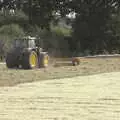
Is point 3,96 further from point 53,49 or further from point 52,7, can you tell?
point 52,7

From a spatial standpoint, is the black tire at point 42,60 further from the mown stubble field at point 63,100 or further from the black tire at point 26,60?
the mown stubble field at point 63,100

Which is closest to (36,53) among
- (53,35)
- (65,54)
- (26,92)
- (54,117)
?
(26,92)

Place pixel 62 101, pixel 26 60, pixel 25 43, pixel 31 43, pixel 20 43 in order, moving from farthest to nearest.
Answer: pixel 20 43, pixel 31 43, pixel 25 43, pixel 26 60, pixel 62 101

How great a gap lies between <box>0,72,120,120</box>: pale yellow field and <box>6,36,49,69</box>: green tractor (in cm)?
668

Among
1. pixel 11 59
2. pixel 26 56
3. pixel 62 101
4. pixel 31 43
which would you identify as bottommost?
pixel 62 101

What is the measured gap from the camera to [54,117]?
7895mm

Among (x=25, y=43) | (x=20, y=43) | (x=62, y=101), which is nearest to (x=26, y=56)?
(x=25, y=43)

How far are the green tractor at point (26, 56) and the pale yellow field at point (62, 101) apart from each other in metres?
6.68

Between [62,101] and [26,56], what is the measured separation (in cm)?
1042

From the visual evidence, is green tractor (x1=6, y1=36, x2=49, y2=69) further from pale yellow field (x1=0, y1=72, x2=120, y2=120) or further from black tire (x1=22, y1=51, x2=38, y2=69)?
pale yellow field (x1=0, y1=72, x2=120, y2=120)

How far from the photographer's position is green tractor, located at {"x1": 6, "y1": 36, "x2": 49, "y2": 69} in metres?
19.8

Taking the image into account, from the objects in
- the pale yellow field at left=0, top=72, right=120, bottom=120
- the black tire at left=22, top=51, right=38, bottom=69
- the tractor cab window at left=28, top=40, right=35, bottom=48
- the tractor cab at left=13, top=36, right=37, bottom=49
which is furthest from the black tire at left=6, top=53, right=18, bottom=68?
the pale yellow field at left=0, top=72, right=120, bottom=120

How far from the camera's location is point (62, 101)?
378 inches

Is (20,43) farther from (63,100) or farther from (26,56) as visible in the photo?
(63,100)
